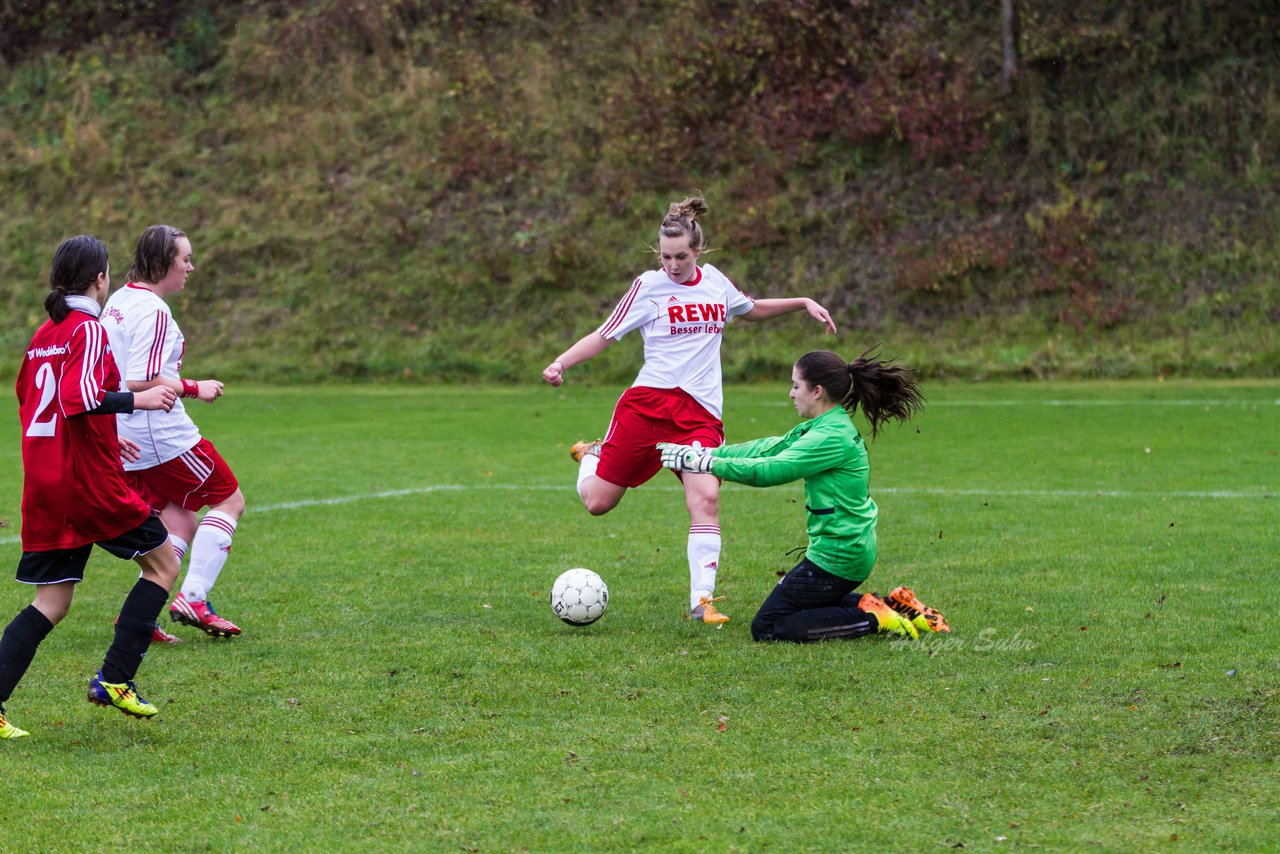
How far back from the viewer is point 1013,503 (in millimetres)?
10406

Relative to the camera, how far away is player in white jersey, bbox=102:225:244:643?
627 cm

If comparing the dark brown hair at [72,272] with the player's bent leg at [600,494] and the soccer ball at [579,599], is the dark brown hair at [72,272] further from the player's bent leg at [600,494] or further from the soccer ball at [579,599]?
the player's bent leg at [600,494]

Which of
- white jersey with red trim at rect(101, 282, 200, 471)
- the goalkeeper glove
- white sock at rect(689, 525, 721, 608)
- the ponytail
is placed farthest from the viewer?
white sock at rect(689, 525, 721, 608)

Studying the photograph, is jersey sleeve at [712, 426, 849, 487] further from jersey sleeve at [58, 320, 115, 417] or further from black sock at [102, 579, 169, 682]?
jersey sleeve at [58, 320, 115, 417]

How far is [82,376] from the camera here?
491 cm

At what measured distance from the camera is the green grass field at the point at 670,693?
404 cm

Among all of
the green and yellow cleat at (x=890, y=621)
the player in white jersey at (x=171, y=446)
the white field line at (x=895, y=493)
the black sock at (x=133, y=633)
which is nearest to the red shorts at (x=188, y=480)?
the player in white jersey at (x=171, y=446)

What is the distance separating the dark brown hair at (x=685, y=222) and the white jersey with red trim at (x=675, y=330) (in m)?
0.22

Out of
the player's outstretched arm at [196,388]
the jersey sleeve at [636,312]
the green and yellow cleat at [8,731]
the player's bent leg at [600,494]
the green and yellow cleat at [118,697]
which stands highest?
the jersey sleeve at [636,312]

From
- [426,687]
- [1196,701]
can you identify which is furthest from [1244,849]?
[426,687]

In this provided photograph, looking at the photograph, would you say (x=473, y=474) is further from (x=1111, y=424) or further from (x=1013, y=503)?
(x=1111, y=424)

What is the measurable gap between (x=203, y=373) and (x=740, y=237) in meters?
9.38

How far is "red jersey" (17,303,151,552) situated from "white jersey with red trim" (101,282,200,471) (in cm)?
50

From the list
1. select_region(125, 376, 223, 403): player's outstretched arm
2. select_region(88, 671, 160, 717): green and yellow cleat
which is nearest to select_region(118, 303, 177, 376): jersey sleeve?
select_region(125, 376, 223, 403): player's outstretched arm
